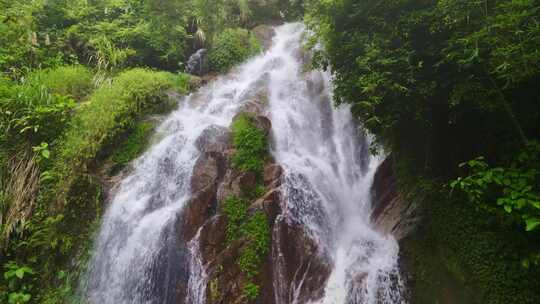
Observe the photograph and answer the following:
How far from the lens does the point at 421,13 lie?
4.56 m

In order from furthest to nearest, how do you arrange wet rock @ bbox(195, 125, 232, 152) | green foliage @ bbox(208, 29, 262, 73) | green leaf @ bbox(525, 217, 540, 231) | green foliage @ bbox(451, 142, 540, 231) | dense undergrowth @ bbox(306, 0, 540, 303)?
green foliage @ bbox(208, 29, 262, 73) → wet rock @ bbox(195, 125, 232, 152) → dense undergrowth @ bbox(306, 0, 540, 303) → green foliage @ bbox(451, 142, 540, 231) → green leaf @ bbox(525, 217, 540, 231)

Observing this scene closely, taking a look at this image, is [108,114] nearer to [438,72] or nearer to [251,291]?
[251,291]

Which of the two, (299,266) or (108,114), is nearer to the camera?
(299,266)

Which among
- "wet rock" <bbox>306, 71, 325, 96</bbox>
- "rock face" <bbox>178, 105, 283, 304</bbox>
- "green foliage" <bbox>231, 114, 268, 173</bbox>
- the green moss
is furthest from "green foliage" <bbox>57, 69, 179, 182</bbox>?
the green moss

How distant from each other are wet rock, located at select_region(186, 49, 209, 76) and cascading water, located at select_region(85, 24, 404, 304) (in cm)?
278

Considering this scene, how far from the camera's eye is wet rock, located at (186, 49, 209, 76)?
11.2 m

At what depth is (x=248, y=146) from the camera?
6.56 m

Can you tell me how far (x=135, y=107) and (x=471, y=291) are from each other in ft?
26.5

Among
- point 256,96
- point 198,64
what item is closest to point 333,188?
point 256,96

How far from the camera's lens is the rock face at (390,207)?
5168mm

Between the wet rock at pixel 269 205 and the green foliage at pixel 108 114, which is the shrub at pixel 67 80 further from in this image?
the wet rock at pixel 269 205

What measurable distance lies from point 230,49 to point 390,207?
901 cm

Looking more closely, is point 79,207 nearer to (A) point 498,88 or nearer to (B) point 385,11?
(B) point 385,11

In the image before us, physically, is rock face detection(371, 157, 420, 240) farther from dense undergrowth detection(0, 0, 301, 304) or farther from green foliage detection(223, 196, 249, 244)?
dense undergrowth detection(0, 0, 301, 304)
